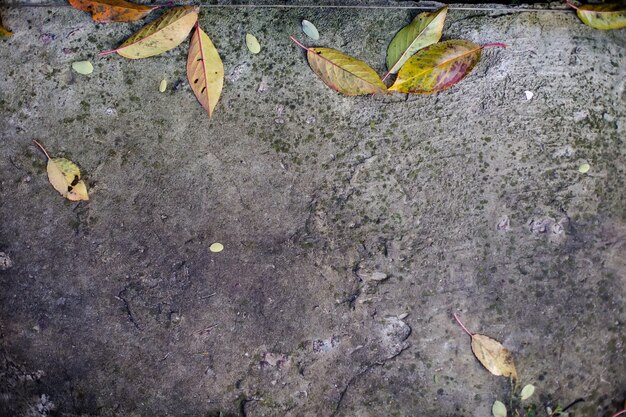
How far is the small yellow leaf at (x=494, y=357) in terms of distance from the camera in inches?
61.6

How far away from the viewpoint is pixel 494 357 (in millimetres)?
1565

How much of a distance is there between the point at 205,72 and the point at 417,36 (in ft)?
2.32

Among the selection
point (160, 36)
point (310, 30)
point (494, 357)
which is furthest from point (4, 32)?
point (494, 357)

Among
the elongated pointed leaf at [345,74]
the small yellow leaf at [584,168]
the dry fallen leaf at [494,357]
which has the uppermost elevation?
the elongated pointed leaf at [345,74]

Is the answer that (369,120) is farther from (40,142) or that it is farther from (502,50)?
(40,142)

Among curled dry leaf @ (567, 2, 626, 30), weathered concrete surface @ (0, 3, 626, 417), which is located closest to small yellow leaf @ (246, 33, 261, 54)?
weathered concrete surface @ (0, 3, 626, 417)

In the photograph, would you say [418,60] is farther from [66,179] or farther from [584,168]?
[66,179]

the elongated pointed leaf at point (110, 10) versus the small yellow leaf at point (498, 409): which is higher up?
the elongated pointed leaf at point (110, 10)

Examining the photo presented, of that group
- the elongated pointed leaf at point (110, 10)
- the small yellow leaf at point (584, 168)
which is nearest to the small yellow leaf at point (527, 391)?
the small yellow leaf at point (584, 168)

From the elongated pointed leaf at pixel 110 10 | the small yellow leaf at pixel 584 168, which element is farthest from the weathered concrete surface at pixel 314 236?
the elongated pointed leaf at pixel 110 10

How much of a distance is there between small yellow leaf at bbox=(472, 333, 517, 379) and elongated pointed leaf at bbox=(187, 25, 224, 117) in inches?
45.6

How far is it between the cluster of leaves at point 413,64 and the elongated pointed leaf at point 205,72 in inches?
12.2

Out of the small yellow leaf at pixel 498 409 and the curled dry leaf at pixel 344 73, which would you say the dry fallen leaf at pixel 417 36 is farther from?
the small yellow leaf at pixel 498 409

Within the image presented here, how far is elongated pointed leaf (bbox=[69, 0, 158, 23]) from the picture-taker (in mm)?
1617
